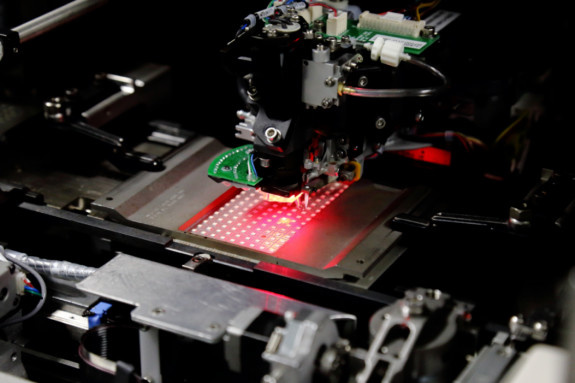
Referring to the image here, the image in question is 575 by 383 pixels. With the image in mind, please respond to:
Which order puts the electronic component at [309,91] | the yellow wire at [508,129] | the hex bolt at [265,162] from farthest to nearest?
the yellow wire at [508,129] < the hex bolt at [265,162] < the electronic component at [309,91]

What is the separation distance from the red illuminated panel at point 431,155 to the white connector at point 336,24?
0.59 m

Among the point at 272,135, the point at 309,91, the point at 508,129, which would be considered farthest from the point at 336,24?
the point at 508,129

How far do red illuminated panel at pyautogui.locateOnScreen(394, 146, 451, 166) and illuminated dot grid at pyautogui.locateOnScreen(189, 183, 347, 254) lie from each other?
28cm

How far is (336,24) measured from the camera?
292cm

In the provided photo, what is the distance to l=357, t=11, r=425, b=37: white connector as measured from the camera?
9.77ft

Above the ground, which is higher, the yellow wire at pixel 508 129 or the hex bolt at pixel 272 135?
the hex bolt at pixel 272 135

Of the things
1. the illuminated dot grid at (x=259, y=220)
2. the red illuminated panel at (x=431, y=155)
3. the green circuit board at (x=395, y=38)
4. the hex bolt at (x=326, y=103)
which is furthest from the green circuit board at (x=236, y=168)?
the red illuminated panel at (x=431, y=155)

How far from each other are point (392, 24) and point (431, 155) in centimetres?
56

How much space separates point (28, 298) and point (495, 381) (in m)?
1.45

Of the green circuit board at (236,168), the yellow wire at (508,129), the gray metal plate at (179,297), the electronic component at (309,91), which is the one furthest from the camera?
the yellow wire at (508,129)

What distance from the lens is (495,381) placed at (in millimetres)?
2266

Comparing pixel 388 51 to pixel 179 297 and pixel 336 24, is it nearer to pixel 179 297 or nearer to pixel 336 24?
pixel 336 24

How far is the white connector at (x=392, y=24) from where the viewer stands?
9.77ft

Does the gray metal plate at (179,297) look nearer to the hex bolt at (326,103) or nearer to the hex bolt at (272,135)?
the hex bolt at (272,135)
